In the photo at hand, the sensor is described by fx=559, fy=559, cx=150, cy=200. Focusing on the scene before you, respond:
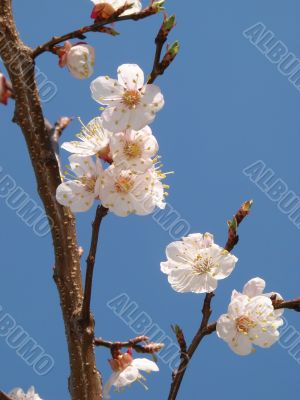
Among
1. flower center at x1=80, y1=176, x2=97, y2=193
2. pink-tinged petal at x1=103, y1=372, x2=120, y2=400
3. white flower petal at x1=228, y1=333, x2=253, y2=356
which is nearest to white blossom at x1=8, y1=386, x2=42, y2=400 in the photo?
pink-tinged petal at x1=103, y1=372, x2=120, y2=400

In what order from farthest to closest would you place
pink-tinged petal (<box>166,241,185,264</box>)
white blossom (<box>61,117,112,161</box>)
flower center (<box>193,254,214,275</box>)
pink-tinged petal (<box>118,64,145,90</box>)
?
pink-tinged petal (<box>166,241,185,264</box>)
flower center (<box>193,254,214,275</box>)
pink-tinged petal (<box>118,64,145,90</box>)
white blossom (<box>61,117,112,161</box>)

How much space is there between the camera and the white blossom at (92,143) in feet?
4.38

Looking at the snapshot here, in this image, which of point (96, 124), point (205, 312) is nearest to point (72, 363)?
point (205, 312)

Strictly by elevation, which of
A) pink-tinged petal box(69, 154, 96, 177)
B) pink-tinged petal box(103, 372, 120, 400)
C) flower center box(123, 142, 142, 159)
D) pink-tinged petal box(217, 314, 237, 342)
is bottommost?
pink-tinged petal box(103, 372, 120, 400)

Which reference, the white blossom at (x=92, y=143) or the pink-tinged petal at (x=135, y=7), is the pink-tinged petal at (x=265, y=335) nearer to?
the white blossom at (x=92, y=143)

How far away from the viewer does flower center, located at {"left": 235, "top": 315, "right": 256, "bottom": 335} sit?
4.99 ft

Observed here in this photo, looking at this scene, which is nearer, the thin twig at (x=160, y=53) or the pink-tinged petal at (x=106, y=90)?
the thin twig at (x=160, y=53)

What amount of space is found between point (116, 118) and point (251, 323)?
0.67 m

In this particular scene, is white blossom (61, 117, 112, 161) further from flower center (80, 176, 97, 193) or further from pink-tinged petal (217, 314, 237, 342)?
pink-tinged petal (217, 314, 237, 342)

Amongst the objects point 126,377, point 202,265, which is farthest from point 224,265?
point 126,377

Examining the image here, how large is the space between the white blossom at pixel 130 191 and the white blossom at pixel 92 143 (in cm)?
5

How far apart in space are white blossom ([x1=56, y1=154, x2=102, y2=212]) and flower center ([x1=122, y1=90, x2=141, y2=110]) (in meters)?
0.16

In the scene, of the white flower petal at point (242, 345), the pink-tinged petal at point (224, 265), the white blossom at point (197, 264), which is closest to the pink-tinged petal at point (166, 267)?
the white blossom at point (197, 264)

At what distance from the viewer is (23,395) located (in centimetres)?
197
